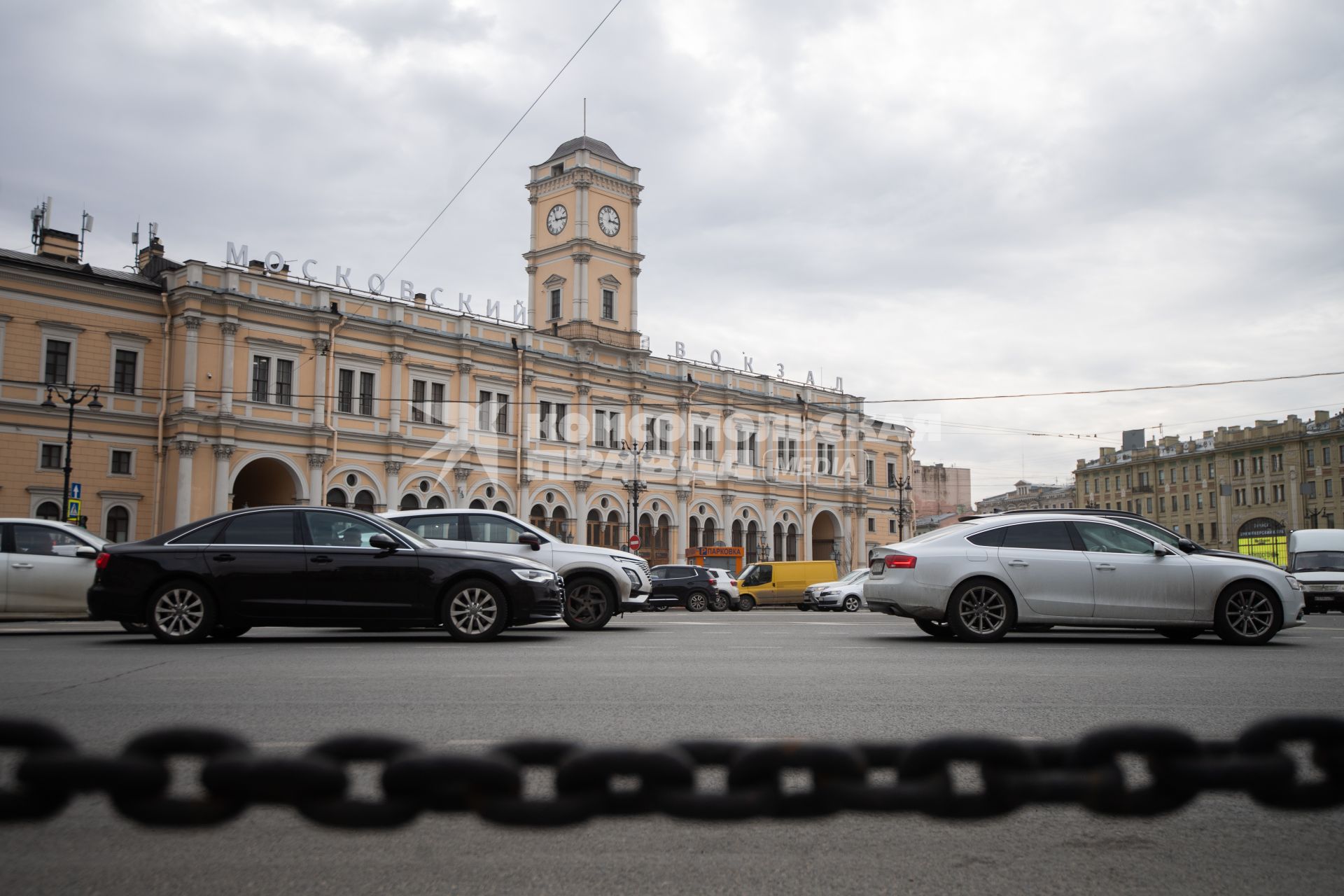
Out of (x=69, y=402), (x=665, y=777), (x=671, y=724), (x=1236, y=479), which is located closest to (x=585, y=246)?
(x=69, y=402)

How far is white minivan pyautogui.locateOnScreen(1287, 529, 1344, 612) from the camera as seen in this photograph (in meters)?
26.4

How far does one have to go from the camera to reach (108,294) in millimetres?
40656

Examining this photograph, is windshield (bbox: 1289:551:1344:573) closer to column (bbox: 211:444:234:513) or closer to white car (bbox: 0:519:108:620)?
white car (bbox: 0:519:108:620)

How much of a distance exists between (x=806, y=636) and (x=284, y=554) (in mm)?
6155

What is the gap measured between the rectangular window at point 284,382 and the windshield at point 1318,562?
37.0 meters

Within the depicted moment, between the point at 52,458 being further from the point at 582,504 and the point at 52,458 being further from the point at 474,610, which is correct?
the point at 474,610

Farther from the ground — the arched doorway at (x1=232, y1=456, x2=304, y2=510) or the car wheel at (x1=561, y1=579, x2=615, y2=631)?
the arched doorway at (x1=232, y1=456, x2=304, y2=510)

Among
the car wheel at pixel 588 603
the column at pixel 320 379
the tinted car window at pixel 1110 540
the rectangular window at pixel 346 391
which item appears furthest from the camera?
the rectangular window at pixel 346 391

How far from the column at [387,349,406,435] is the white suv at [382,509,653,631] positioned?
33.4 m

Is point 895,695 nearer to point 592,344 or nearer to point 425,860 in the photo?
point 425,860

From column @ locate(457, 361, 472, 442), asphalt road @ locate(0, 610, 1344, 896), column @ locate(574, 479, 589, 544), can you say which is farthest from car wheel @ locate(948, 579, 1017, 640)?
column @ locate(574, 479, 589, 544)

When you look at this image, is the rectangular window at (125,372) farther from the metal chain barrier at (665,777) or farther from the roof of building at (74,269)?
the metal chain barrier at (665,777)

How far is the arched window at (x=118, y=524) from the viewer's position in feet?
130

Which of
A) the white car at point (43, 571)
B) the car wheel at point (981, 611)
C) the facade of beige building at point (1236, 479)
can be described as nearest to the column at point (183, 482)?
the white car at point (43, 571)
